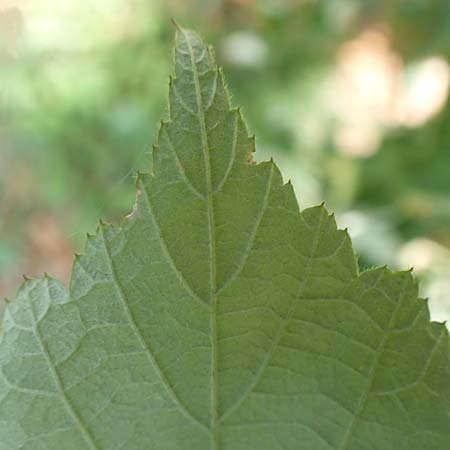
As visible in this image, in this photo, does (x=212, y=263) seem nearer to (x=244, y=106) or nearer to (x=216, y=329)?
(x=216, y=329)

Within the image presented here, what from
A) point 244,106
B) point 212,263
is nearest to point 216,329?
point 212,263

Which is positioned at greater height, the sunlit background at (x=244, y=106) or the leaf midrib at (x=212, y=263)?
the sunlit background at (x=244, y=106)

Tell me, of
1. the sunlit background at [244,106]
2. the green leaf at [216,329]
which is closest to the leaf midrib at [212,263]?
the green leaf at [216,329]

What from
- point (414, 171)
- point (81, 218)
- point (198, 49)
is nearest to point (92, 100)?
point (81, 218)

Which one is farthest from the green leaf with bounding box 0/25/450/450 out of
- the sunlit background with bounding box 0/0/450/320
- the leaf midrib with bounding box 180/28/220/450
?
the sunlit background with bounding box 0/0/450/320

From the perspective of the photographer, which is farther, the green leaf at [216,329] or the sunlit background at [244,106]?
Answer: the sunlit background at [244,106]

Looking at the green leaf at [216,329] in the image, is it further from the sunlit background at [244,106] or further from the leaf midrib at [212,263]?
the sunlit background at [244,106]

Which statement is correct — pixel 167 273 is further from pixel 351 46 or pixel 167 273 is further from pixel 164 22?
pixel 351 46
